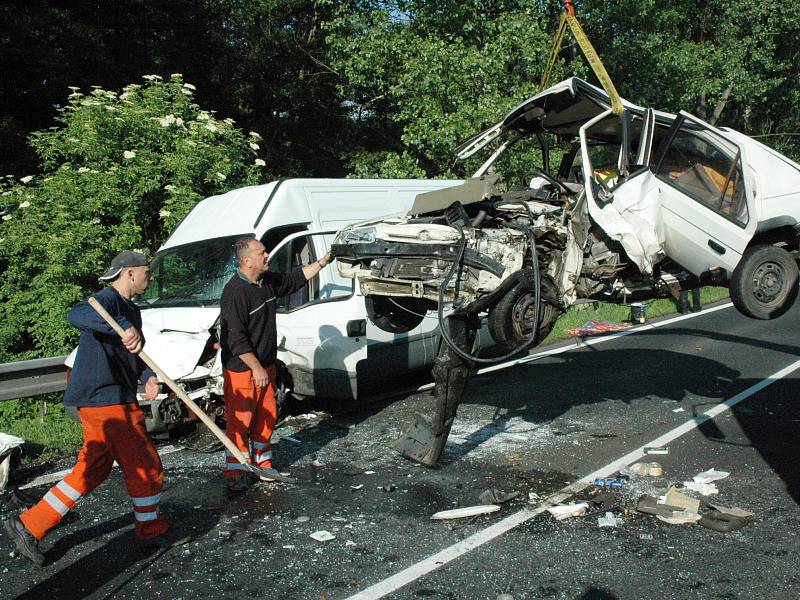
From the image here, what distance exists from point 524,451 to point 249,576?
3.07m

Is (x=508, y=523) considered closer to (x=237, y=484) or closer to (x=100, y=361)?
(x=237, y=484)

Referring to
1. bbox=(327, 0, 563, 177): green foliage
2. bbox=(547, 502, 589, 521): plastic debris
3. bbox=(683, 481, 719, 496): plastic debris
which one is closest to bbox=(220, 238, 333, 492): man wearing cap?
bbox=(547, 502, 589, 521): plastic debris

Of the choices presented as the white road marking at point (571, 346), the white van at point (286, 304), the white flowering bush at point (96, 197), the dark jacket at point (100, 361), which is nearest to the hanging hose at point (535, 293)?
the white van at point (286, 304)

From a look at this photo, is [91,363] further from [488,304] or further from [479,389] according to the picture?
[479,389]

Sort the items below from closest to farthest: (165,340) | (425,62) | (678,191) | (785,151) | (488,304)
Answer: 1. (488,304)
2. (678,191)
3. (165,340)
4. (425,62)
5. (785,151)

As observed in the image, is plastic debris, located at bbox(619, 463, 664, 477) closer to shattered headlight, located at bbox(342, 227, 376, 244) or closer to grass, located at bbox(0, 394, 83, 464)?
shattered headlight, located at bbox(342, 227, 376, 244)

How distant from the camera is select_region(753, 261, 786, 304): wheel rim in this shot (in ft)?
20.7

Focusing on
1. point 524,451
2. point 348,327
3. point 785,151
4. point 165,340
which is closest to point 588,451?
point 524,451

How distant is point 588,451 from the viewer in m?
6.68

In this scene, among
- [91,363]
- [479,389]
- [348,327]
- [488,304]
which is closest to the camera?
[91,363]

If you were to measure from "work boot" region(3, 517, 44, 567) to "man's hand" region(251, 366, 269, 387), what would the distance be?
194cm

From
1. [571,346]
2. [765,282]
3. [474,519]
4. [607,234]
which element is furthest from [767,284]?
[571,346]

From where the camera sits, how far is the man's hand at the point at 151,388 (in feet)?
16.2

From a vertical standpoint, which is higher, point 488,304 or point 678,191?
point 678,191
